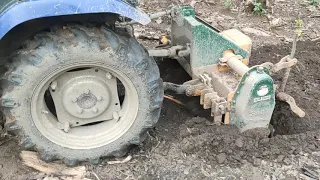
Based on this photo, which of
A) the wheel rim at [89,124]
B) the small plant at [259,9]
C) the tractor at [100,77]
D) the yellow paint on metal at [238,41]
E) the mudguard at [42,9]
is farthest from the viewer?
the small plant at [259,9]

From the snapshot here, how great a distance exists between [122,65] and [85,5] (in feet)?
1.72

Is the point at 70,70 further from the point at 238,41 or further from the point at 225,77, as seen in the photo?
the point at 238,41

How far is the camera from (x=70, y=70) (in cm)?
373

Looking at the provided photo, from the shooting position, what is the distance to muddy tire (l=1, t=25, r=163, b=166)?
3408mm

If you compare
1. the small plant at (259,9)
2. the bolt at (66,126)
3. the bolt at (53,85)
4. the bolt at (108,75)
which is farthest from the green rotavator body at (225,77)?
the small plant at (259,9)

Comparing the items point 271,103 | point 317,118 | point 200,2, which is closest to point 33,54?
point 271,103

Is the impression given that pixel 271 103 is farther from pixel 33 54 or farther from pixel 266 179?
pixel 33 54

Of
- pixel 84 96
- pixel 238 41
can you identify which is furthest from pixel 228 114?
pixel 84 96

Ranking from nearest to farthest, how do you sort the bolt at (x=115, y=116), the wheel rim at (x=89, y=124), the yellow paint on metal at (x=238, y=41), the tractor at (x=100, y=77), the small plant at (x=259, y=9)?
the tractor at (x=100, y=77) < the wheel rim at (x=89, y=124) < the bolt at (x=115, y=116) < the yellow paint on metal at (x=238, y=41) < the small plant at (x=259, y=9)

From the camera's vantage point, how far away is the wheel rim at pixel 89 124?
3678mm

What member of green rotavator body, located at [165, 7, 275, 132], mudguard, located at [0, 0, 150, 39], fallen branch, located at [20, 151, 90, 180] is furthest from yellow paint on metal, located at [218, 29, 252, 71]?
fallen branch, located at [20, 151, 90, 180]

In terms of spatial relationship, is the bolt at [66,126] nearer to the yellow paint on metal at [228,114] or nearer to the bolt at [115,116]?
the bolt at [115,116]

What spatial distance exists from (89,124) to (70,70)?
54cm

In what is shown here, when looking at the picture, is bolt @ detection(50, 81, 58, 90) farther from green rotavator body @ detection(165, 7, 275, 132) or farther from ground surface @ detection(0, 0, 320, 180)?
green rotavator body @ detection(165, 7, 275, 132)
